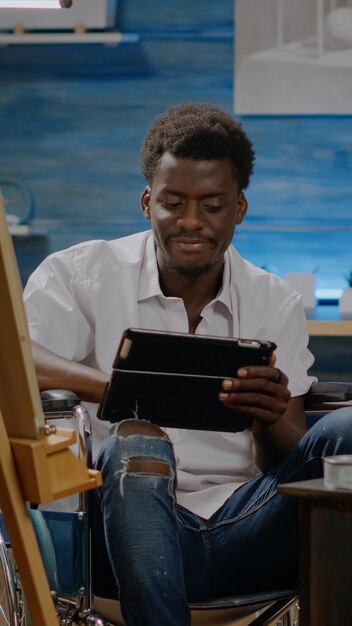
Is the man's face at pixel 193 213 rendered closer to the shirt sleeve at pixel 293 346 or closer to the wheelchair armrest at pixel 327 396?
the shirt sleeve at pixel 293 346

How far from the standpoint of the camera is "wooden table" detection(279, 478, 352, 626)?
152cm

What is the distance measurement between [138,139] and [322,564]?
9.73 feet

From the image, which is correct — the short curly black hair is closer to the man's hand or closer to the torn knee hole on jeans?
the man's hand

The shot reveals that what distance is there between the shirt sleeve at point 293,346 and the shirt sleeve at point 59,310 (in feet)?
1.30

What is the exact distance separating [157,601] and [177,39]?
10.3ft

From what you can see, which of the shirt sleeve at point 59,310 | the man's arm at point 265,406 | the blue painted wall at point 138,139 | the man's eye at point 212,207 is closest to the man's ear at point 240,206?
the man's eye at point 212,207

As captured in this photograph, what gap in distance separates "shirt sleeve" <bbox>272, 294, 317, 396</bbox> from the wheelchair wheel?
0.68 m

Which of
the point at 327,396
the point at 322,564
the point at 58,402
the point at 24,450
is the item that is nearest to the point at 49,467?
the point at 24,450

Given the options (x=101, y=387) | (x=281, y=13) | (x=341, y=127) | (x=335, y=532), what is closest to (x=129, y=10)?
(x=281, y=13)

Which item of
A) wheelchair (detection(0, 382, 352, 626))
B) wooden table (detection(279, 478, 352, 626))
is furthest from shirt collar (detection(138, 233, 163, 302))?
wooden table (detection(279, 478, 352, 626))

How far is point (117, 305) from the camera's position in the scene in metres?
2.14

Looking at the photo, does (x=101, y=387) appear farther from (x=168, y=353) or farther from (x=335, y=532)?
(x=335, y=532)

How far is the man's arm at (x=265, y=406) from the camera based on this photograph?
5.64ft

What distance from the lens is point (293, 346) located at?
2.23 m
